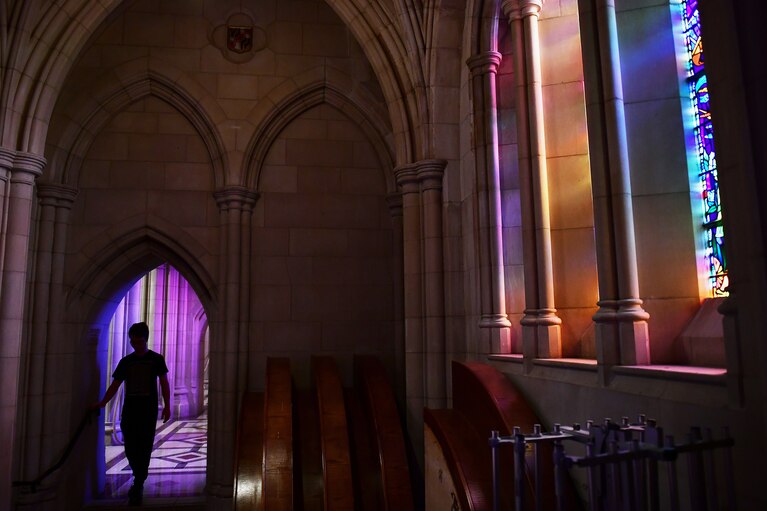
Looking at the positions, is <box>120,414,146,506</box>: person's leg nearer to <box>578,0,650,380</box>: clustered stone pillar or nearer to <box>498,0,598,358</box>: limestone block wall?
<box>498,0,598,358</box>: limestone block wall

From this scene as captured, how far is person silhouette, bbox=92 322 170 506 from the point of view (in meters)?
6.00

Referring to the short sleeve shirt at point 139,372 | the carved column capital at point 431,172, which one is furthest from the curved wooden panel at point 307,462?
the carved column capital at point 431,172

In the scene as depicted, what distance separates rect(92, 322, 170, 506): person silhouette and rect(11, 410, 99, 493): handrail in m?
0.73

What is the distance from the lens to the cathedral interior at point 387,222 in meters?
2.72

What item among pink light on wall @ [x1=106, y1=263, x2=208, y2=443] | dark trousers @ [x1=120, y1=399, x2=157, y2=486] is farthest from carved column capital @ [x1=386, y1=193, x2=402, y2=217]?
pink light on wall @ [x1=106, y1=263, x2=208, y2=443]

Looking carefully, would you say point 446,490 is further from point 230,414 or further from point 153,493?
point 153,493

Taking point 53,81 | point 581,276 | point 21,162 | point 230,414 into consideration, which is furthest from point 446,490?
point 53,81

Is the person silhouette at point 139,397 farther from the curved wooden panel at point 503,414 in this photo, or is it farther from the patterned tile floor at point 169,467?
the curved wooden panel at point 503,414

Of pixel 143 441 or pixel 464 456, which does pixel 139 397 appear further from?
pixel 464 456

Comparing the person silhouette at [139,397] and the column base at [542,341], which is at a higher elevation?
the column base at [542,341]

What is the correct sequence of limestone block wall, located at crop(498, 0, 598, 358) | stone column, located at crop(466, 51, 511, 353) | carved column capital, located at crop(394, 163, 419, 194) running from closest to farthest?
limestone block wall, located at crop(498, 0, 598, 358) < stone column, located at crop(466, 51, 511, 353) < carved column capital, located at crop(394, 163, 419, 194)

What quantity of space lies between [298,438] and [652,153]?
403cm

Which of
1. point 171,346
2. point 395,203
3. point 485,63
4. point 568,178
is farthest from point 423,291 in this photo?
point 171,346

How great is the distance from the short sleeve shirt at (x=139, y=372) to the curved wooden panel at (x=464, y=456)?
11.1 ft
